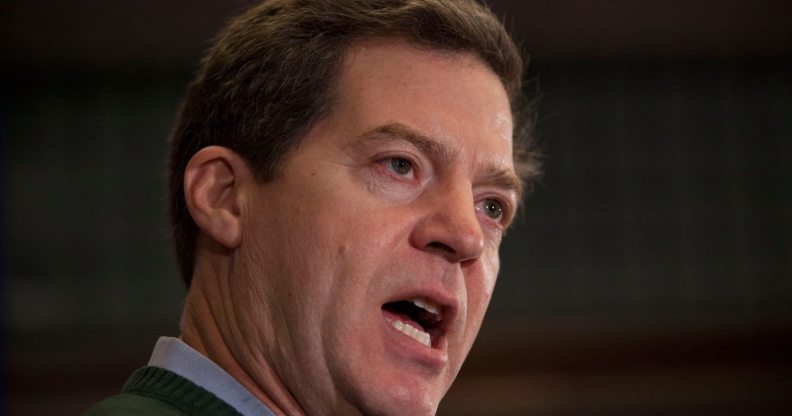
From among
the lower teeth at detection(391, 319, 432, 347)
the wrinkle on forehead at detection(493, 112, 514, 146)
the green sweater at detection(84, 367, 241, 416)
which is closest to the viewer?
the green sweater at detection(84, 367, 241, 416)

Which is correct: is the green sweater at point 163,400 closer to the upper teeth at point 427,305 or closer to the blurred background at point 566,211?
the upper teeth at point 427,305

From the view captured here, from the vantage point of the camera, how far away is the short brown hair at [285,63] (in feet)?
4.96

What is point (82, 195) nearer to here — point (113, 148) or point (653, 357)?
point (113, 148)

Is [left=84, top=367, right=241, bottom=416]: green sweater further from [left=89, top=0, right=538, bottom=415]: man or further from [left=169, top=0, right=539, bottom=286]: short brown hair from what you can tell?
[left=169, top=0, right=539, bottom=286]: short brown hair

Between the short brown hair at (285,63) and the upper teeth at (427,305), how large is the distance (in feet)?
0.92

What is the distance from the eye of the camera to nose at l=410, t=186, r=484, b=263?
1.41 meters

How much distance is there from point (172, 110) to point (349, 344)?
11.9 feet

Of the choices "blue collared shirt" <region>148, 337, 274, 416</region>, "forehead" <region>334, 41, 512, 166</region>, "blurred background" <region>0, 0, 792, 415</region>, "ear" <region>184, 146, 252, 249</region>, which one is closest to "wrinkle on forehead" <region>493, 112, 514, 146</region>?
"forehead" <region>334, 41, 512, 166</region>

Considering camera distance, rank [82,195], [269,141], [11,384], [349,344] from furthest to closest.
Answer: [82,195]
[11,384]
[269,141]
[349,344]

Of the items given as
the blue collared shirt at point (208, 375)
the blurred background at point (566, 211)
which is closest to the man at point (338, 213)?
the blue collared shirt at point (208, 375)

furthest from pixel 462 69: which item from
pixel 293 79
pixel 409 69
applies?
pixel 293 79

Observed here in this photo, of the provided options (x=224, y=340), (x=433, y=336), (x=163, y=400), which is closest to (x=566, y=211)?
(x=433, y=336)

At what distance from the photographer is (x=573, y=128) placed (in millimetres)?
4906

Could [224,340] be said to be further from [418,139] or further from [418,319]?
[418,139]
